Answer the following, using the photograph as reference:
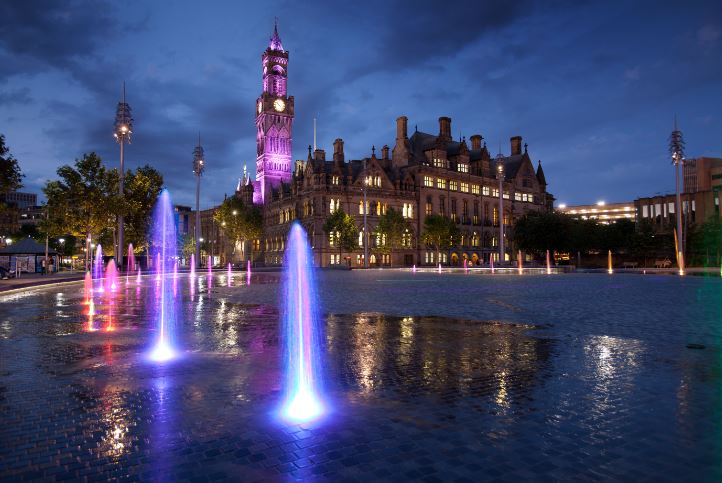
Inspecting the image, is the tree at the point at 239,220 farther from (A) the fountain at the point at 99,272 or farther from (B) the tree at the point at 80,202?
(B) the tree at the point at 80,202

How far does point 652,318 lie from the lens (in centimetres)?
1444

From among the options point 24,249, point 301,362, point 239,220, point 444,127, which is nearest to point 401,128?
point 444,127

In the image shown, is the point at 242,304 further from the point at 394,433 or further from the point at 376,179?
the point at 376,179

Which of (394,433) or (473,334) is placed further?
(473,334)

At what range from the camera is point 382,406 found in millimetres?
6387

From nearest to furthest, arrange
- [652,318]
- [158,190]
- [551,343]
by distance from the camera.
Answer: [551,343]
[652,318]
[158,190]

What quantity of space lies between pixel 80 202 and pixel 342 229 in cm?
3462

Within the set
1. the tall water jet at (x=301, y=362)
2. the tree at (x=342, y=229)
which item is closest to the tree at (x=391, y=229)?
the tree at (x=342, y=229)

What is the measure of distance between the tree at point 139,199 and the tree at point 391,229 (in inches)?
1324

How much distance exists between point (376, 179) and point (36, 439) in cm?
7830

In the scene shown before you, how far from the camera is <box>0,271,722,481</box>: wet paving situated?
4.61m

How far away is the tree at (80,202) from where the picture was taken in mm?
48438

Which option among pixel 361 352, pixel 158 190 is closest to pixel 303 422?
pixel 361 352

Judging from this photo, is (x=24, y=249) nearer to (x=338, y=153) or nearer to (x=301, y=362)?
(x=338, y=153)
